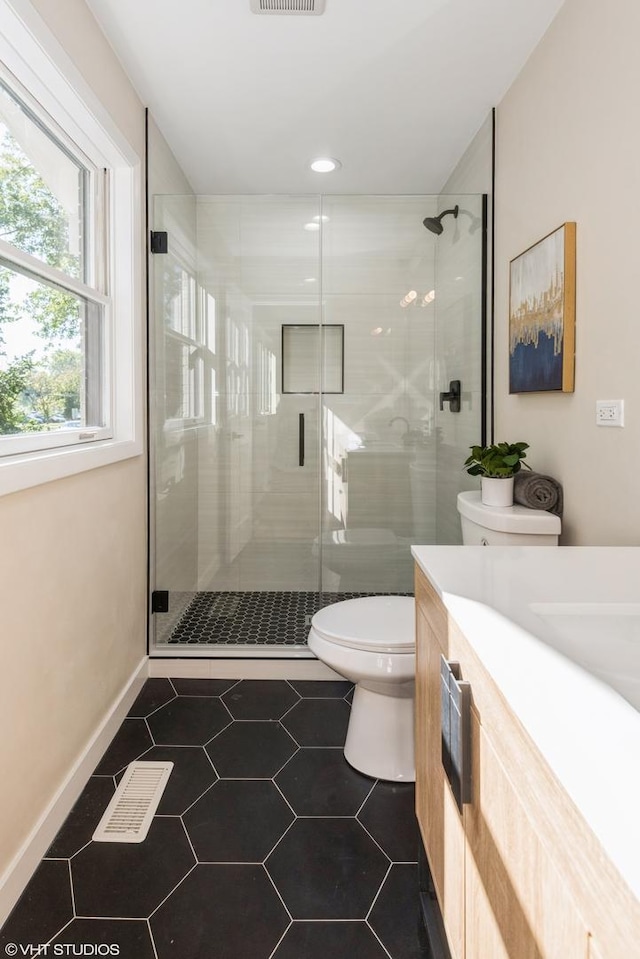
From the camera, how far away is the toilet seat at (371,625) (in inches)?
72.2

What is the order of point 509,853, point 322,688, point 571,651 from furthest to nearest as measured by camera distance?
point 322,688 → point 571,651 → point 509,853

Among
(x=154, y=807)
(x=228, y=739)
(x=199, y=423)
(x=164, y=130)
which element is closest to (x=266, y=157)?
(x=164, y=130)

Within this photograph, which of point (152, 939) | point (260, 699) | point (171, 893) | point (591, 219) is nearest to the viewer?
point (152, 939)

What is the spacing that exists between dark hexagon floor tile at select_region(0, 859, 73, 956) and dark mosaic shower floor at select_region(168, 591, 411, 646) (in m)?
1.26

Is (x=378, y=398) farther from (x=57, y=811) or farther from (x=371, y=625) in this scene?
(x=57, y=811)

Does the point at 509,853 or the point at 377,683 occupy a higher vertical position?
the point at 509,853

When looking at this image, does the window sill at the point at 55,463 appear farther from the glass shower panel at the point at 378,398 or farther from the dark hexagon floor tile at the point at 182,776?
the glass shower panel at the point at 378,398

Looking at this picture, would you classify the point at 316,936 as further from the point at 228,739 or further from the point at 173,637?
the point at 173,637

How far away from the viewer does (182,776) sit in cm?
189

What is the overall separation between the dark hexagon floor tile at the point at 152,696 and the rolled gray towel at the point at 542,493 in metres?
1.62

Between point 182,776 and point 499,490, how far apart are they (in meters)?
1.39

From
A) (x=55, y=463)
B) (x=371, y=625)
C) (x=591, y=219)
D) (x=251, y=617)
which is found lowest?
(x=251, y=617)

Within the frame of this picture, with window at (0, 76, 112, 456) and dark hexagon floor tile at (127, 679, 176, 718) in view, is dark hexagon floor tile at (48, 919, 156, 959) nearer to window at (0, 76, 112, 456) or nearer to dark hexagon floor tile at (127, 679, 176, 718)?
dark hexagon floor tile at (127, 679, 176, 718)

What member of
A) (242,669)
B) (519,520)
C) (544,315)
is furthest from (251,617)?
(544,315)
